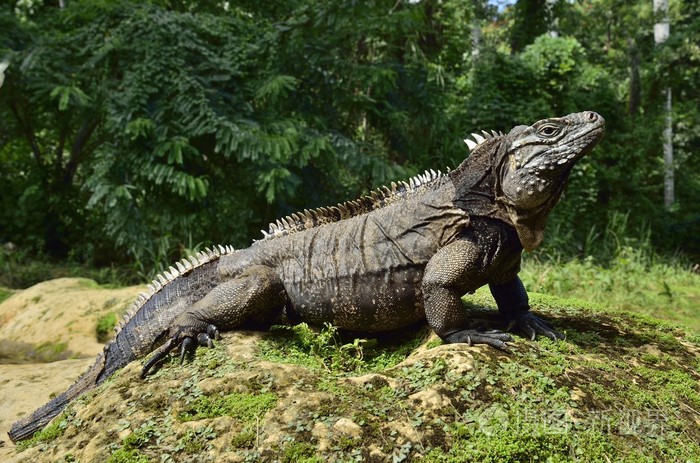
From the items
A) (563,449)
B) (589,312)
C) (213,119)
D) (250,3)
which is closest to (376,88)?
(213,119)

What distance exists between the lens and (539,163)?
137 inches

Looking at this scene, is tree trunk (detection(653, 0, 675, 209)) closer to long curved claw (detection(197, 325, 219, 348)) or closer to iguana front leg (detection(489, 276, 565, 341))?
iguana front leg (detection(489, 276, 565, 341))

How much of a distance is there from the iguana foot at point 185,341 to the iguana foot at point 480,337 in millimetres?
1598

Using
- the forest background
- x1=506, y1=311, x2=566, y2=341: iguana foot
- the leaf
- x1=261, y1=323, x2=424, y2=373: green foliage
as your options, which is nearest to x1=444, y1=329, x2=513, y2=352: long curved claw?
x1=506, y1=311, x2=566, y2=341: iguana foot

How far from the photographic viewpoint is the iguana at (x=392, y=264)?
359 cm

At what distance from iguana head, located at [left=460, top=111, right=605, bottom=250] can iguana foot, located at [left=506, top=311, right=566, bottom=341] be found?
58 centimetres

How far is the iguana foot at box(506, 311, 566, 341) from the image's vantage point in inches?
152

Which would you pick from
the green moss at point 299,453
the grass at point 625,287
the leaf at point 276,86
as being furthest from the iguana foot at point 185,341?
the leaf at point 276,86

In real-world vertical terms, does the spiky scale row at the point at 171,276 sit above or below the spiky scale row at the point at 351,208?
below

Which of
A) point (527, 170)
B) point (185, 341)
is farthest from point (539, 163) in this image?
point (185, 341)

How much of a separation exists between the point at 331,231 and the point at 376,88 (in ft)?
21.4

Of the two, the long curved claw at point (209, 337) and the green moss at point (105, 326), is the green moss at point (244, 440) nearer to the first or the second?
the long curved claw at point (209, 337)

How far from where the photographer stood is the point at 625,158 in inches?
592

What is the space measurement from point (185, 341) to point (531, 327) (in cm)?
233
